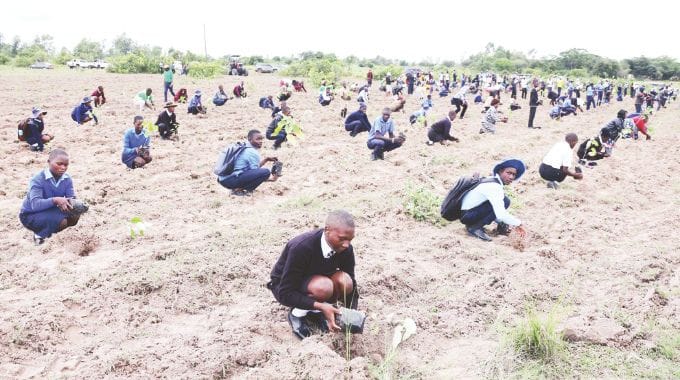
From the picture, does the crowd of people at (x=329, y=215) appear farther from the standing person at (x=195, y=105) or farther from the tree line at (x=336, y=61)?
the tree line at (x=336, y=61)

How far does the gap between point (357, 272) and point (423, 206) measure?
6.38 feet

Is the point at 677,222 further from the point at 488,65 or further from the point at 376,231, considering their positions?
the point at 488,65

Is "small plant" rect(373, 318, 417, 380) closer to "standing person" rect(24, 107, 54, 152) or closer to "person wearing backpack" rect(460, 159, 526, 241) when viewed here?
"person wearing backpack" rect(460, 159, 526, 241)

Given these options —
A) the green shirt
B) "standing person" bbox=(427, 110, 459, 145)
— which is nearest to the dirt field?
"standing person" bbox=(427, 110, 459, 145)

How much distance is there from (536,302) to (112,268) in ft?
11.7

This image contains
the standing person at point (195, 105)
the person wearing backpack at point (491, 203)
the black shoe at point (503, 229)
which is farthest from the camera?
the standing person at point (195, 105)

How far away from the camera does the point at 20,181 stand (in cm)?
745

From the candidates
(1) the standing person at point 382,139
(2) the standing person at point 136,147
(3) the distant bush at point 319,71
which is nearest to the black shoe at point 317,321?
(2) the standing person at point 136,147

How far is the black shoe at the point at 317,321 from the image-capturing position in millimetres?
3529

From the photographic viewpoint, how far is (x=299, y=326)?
3463 millimetres

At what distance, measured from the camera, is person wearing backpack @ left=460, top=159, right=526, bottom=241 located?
207 inches

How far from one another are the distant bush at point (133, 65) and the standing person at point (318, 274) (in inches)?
1373

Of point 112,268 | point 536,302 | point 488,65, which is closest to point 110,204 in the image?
point 112,268

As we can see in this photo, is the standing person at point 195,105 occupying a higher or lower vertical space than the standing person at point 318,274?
higher
